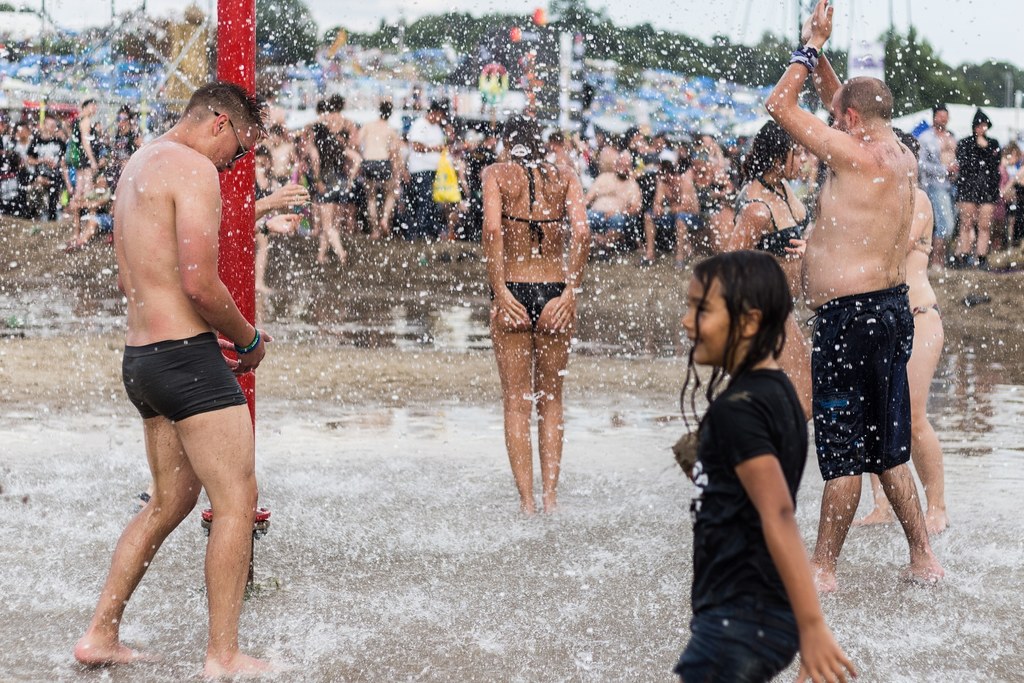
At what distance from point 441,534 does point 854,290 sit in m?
1.92

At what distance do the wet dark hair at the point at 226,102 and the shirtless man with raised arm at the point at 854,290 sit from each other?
1.81 m

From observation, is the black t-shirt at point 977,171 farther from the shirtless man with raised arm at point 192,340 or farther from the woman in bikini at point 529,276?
the shirtless man with raised arm at point 192,340

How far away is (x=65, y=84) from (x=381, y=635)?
19.2 metres

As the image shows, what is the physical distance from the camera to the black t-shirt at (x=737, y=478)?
7.89 feet

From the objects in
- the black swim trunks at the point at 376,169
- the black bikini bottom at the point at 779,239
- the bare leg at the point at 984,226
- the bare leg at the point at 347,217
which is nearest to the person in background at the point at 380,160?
the black swim trunks at the point at 376,169

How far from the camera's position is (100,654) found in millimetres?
3768

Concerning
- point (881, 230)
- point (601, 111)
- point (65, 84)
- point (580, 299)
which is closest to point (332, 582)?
point (881, 230)

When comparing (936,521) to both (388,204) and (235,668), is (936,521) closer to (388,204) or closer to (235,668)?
(235,668)

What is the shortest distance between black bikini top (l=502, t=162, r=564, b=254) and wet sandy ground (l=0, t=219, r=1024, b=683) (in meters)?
1.20

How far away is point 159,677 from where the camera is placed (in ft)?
12.1

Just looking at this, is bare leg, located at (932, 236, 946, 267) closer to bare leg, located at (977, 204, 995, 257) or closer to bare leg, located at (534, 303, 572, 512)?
bare leg, located at (977, 204, 995, 257)

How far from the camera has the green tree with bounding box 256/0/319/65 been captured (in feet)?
107

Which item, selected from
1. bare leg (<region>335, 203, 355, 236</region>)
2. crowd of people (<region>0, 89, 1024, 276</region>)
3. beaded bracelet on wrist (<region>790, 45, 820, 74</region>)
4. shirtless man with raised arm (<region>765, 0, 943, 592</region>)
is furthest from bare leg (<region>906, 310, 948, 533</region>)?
bare leg (<region>335, 203, 355, 236</region>)

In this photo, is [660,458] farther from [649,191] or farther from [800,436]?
[649,191]
